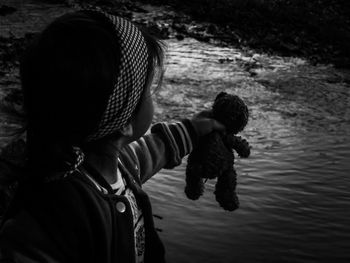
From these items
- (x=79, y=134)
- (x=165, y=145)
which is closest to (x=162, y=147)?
(x=165, y=145)

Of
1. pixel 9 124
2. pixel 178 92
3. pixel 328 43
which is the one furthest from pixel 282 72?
pixel 9 124

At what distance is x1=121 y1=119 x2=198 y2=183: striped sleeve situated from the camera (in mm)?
2311

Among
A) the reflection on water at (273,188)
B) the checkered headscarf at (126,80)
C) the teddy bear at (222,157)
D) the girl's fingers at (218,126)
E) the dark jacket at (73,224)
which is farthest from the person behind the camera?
the reflection on water at (273,188)

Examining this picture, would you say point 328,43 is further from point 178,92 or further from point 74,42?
point 74,42

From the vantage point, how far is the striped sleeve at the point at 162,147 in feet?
7.58

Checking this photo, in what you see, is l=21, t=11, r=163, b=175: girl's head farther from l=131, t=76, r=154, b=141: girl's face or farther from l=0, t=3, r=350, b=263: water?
l=0, t=3, r=350, b=263: water

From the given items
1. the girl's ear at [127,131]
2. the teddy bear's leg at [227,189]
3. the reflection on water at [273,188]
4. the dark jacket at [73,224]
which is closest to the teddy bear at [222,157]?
the teddy bear's leg at [227,189]

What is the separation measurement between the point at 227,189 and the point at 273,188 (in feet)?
5.04

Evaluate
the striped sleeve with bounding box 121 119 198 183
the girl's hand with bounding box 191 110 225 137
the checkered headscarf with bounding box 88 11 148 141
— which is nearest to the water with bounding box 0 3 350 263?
the striped sleeve with bounding box 121 119 198 183

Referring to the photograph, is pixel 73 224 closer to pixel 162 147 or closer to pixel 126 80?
pixel 126 80

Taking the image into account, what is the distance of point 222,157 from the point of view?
2121 mm

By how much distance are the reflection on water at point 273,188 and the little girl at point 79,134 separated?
1.13 meters

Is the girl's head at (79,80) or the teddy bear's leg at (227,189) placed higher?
the girl's head at (79,80)

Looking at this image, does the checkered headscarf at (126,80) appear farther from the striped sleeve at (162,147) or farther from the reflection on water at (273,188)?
the reflection on water at (273,188)
